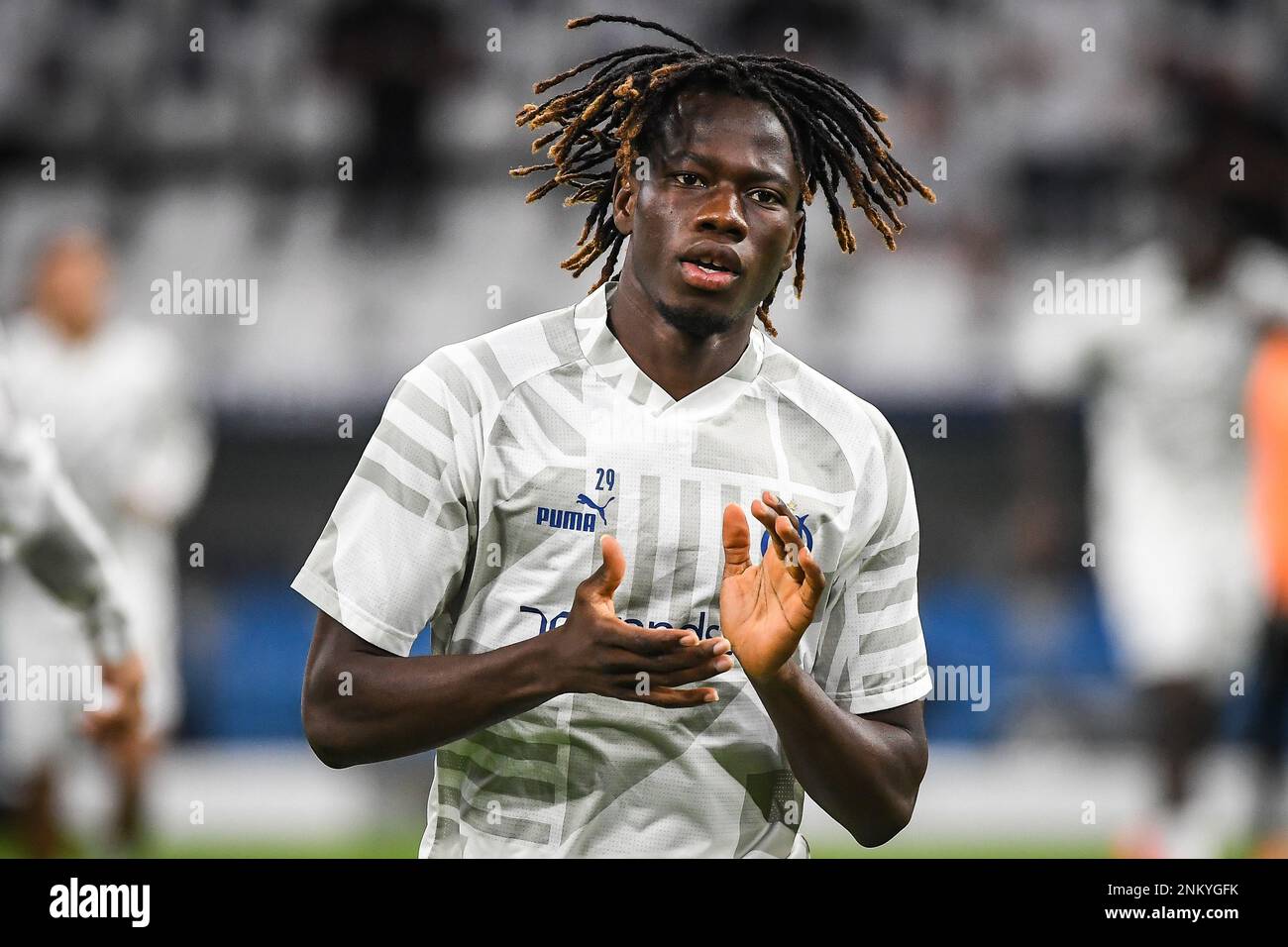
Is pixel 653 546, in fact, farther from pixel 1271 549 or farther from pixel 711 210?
pixel 1271 549

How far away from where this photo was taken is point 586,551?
2.41 m

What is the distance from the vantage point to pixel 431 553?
92.7 inches

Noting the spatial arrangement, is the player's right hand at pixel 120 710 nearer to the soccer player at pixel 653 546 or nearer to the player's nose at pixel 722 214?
the soccer player at pixel 653 546

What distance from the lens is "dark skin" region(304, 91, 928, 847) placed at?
2.16 meters

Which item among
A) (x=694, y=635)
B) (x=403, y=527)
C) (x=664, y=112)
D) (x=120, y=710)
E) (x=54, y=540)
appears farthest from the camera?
(x=120, y=710)

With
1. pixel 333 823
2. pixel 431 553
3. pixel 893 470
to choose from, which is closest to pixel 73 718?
pixel 333 823

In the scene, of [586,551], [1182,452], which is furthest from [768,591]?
[1182,452]

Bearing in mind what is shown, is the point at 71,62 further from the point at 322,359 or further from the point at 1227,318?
the point at 1227,318

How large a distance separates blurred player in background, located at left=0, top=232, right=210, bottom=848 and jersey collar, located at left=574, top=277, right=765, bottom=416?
9.65 feet

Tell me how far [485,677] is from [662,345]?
0.66 m

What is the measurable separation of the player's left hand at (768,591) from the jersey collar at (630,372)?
0.34m

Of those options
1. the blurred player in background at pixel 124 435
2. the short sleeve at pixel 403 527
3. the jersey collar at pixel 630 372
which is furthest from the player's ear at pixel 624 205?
the blurred player in background at pixel 124 435

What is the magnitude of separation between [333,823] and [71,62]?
3.10 meters

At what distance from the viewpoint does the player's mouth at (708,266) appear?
2400 mm
